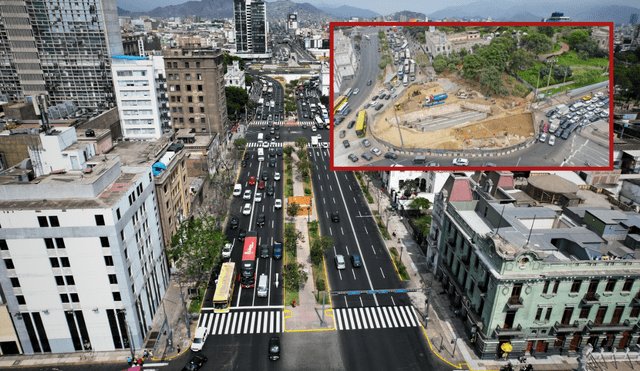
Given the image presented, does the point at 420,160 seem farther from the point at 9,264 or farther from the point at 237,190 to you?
the point at 237,190

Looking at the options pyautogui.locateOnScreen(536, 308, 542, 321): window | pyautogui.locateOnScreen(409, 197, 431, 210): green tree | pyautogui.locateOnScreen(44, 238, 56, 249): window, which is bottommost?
pyautogui.locateOnScreen(409, 197, 431, 210): green tree

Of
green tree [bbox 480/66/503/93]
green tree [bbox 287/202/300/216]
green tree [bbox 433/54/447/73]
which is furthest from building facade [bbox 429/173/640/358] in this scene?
green tree [bbox 287/202/300/216]

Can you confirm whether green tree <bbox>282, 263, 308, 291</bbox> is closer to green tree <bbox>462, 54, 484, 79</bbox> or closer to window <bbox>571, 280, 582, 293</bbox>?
window <bbox>571, 280, 582, 293</bbox>

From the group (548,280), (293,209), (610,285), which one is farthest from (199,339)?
(610,285)

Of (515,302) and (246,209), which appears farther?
(246,209)

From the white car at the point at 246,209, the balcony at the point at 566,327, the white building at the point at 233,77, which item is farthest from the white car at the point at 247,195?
the white building at the point at 233,77
